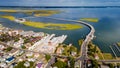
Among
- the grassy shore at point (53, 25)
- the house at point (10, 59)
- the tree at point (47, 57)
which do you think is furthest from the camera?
the grassy shore at point (53, 25)

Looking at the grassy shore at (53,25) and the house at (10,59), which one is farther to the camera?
the grassy shore at (53,25)

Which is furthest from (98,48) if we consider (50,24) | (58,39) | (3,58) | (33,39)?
(50,24)

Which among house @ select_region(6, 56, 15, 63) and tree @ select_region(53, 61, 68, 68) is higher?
tree @ select_region(53, 61, 68, 68)

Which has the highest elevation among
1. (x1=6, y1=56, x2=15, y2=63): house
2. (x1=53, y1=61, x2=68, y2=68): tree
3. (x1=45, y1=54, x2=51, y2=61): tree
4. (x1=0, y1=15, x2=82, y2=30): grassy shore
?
(x1=53, y1=61, x2=68, y2=68): tree

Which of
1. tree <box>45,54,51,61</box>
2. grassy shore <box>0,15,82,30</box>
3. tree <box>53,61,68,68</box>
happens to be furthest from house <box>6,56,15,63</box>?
grassy shore <box>0,15,82,30</box>

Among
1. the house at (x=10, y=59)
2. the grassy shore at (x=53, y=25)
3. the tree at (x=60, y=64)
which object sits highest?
the tree at (x=60, y=64)

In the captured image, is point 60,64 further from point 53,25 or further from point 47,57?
point 53,25

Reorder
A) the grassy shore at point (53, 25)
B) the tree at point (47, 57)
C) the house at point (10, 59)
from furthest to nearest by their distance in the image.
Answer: the grassy shore at point (53, 25), the tree at point (47, 57), the house at point (10, 59)

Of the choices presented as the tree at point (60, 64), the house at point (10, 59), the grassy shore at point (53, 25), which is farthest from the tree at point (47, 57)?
the grassy shore at point (53, 25)

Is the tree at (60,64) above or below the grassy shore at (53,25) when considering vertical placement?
above

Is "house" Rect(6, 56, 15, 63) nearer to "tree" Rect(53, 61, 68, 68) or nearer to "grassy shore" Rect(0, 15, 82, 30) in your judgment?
"tree" Rect(53, 61, 68, 68)

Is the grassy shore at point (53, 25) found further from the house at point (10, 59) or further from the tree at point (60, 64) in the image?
the tree at point (60, 64)

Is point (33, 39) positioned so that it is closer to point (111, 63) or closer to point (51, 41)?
point (51, 41)
